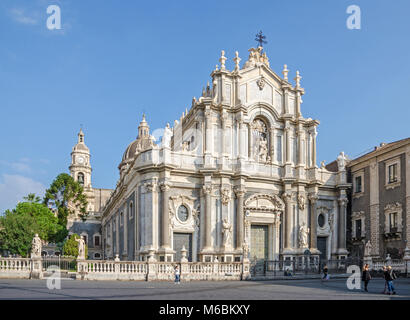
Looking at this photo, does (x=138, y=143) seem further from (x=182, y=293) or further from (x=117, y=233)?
(x=182, y=293)

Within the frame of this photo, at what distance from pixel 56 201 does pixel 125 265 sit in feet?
109

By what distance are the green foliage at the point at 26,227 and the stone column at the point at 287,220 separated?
28.5 meters

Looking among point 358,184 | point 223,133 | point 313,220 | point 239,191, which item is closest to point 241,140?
point 223,133

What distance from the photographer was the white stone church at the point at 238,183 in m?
33.3

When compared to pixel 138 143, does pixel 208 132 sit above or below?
below

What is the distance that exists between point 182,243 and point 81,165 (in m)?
53.9

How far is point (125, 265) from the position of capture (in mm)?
26906

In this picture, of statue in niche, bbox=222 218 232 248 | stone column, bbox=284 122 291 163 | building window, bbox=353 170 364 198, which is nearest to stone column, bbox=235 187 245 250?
statue in niche, bbox=222 218 232 248

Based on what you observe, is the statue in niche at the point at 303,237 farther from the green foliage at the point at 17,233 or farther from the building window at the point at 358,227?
the green foliage at the point at 17,233

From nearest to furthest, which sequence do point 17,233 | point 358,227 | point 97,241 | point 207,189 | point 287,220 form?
point 207,189 < point 287,220 < point 358,227 < point 17,233 < point 97,241

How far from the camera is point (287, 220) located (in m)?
37.2
